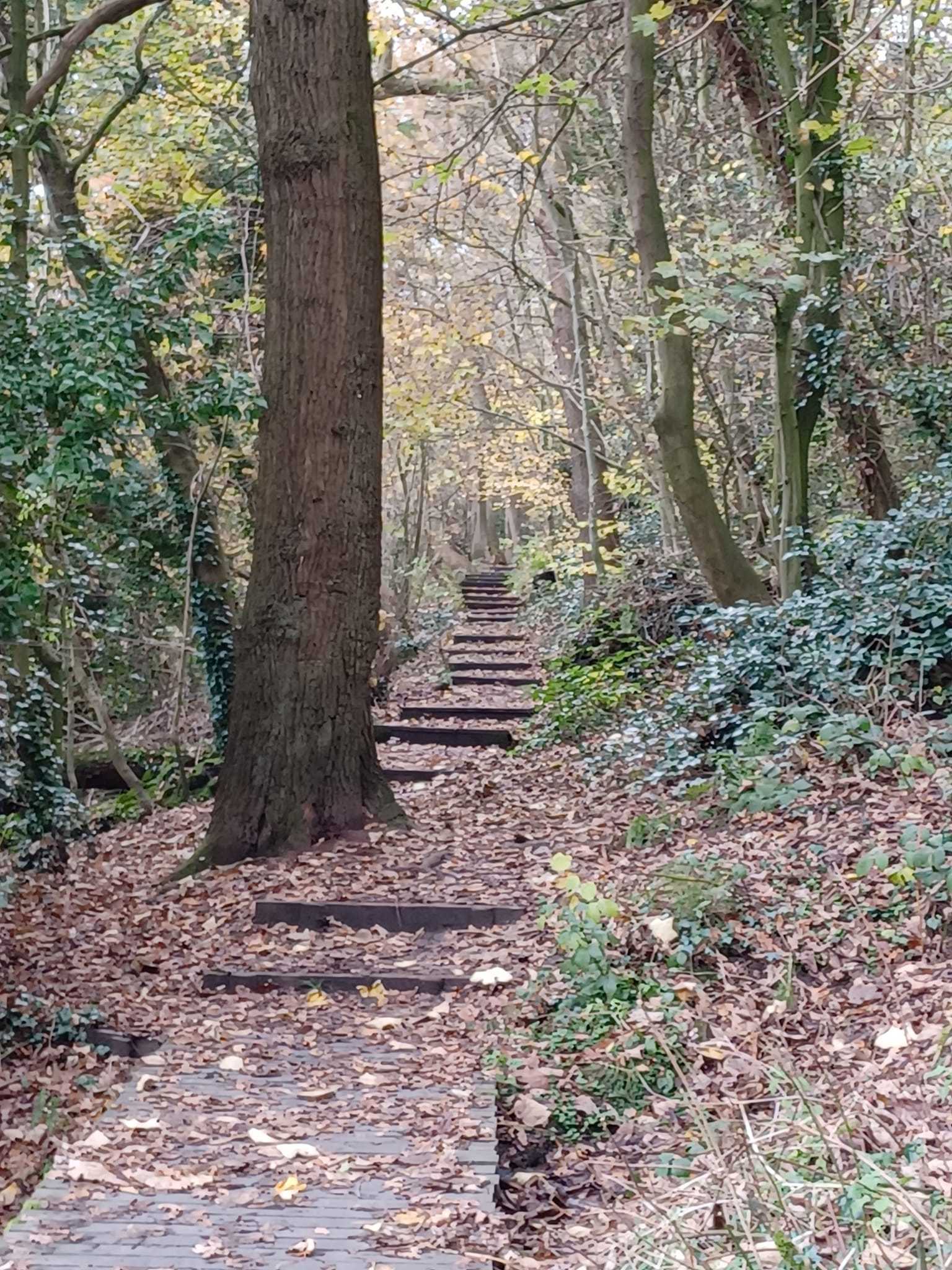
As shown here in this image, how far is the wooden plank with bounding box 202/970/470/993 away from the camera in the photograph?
18.8 feet

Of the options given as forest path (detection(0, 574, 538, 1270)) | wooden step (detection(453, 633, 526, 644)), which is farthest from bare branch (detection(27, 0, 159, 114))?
wooden step (detection(453, 633, 526, 644))

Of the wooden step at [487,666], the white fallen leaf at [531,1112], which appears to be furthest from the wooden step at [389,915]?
the wooden step at [487,666]

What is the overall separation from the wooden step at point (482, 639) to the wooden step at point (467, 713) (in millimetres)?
6428

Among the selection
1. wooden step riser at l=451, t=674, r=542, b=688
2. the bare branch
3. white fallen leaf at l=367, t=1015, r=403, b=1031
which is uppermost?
the bare branch

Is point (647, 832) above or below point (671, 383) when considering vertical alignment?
below

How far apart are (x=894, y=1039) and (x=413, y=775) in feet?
22.4

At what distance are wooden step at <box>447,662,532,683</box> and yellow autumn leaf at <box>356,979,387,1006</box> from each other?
36.1ft

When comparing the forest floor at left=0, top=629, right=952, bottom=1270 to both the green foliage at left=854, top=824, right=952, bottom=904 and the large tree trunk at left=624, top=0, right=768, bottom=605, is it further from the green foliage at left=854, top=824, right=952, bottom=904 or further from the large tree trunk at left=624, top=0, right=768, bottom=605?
the large tree trunk at left=624, top=0, right=768, bottom=605

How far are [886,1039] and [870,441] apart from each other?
7.47 meters

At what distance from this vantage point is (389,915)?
6.52 m

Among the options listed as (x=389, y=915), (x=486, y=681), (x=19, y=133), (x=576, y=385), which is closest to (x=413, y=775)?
(x=389, y=915)

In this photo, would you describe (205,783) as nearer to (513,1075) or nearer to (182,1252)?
(513,1075)

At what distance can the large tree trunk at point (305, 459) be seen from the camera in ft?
24.6

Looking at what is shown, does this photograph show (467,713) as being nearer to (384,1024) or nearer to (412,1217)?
(384,1024)
